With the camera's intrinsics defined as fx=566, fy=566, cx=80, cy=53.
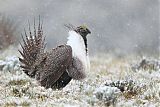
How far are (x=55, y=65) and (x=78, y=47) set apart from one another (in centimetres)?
43

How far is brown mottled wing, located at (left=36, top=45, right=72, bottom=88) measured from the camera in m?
8.34

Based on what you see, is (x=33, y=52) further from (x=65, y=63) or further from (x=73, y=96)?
(x=73, y=96)

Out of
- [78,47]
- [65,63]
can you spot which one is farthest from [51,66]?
→ [78,47]

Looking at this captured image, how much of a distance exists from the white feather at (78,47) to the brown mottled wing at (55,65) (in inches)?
3.2

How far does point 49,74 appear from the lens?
844 cm

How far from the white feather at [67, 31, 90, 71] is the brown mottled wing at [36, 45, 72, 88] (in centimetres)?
8

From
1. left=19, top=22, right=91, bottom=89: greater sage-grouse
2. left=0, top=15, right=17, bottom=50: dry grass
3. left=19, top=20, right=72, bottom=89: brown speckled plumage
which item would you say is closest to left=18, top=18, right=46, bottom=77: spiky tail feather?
left=19, top=20, right=72, bottom=89: brown speckled plumage

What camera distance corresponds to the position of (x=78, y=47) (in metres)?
8.41

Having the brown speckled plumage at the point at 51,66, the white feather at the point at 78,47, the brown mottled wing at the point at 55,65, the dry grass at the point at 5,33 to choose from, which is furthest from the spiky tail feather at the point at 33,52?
the dry grass at the point at 5,33

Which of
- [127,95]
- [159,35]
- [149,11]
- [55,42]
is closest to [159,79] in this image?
[127,95]

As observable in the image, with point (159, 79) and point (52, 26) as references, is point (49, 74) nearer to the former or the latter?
point (159, 79)

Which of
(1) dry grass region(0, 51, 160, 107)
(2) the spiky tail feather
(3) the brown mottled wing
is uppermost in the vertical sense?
(2) the spiky tail feather

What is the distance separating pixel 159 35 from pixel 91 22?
3.65 m

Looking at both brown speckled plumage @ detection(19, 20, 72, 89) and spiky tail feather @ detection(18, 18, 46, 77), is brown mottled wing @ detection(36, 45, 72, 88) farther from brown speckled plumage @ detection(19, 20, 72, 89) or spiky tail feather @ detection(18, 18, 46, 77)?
spiky tail feather @ detection(18, 18, 46, 77)
